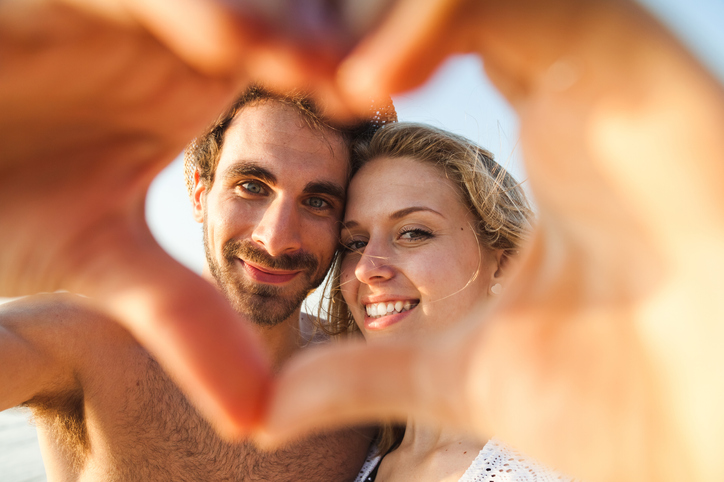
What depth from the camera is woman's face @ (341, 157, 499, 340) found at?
84.9 inches

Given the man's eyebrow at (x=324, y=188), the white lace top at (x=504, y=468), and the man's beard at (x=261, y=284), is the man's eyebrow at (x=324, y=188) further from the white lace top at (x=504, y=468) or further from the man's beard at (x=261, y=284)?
the white lace top at (x=504, y=468)

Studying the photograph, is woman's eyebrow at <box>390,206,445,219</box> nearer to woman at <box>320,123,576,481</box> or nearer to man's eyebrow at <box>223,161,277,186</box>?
woman at <box>320,123,576,481</box>

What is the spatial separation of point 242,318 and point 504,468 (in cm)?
123

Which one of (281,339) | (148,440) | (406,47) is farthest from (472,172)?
(148,440)

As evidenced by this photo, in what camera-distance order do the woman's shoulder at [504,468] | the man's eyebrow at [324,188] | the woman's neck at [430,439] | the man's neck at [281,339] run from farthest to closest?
the man's neck at [281,339]
the man's eyebrow at [324,188]
the woman's neck at [430,439]
the woman's shoulder at [504,468]

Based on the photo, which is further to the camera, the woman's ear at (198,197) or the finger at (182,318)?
the woman's ear at (198,197)

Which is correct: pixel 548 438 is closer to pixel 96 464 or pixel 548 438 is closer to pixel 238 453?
pixel 238 453

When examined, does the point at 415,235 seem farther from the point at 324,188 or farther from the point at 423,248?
the point at 324,188

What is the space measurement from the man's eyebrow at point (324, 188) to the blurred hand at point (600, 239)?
1.93 m

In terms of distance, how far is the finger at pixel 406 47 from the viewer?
41cm

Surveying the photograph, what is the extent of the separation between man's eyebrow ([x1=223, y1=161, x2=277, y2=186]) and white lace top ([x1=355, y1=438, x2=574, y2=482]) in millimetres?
1719

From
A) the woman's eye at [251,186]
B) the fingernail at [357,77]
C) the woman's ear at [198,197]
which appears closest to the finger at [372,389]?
the fingernail at [357,77]

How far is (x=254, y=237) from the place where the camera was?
2404mm

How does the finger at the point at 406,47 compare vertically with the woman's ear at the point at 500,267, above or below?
below
